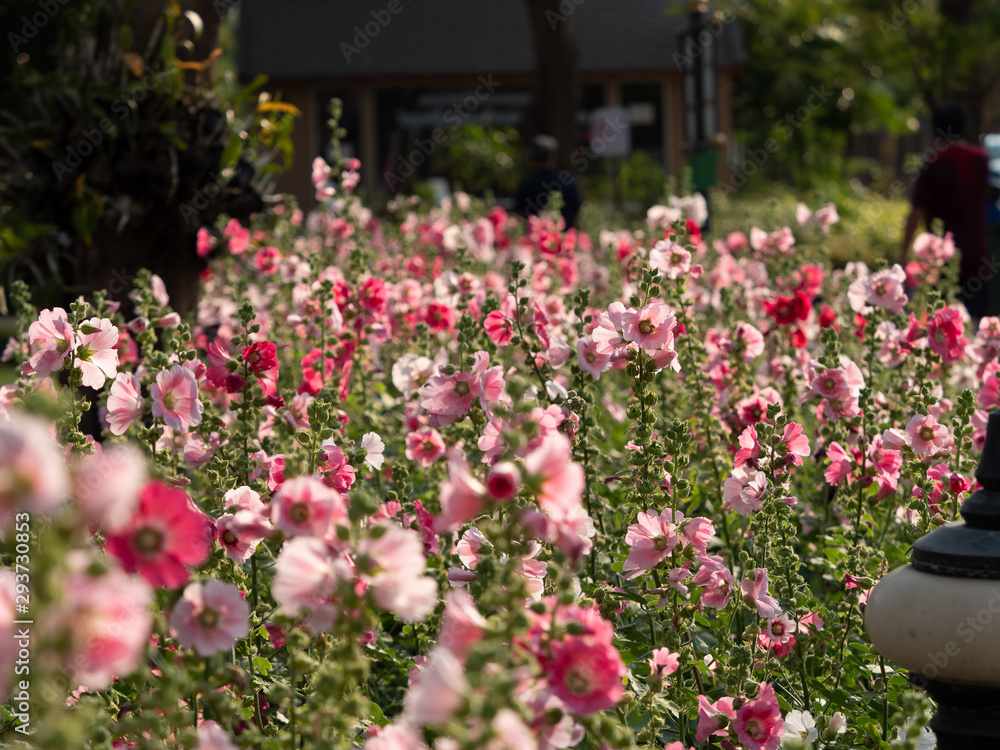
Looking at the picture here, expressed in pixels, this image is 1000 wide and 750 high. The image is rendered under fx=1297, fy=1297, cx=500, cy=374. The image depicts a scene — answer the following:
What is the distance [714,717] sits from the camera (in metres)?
1.97

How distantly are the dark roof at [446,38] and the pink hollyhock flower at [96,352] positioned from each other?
2387 centimetres

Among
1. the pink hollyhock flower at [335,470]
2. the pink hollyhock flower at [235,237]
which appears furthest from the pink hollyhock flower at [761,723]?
the pink hollyhock flower at [235,237]

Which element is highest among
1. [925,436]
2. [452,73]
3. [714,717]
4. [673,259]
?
[452,73]

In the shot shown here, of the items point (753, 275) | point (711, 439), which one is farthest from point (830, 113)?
point (711, 439)

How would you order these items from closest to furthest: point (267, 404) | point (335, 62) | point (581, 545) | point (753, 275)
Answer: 1. point (581, 545)
2. point (267, 404)
3. point (753, 275)
4. point (335, 62)

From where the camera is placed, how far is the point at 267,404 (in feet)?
8.48

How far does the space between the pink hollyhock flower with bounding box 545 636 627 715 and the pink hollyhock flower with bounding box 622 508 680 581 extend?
846 millimetres

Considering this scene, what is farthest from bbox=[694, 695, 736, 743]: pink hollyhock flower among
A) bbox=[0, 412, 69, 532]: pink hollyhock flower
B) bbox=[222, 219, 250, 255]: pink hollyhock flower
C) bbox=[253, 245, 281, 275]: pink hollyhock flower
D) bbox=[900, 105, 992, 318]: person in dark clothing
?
bbox=[900, 105, 992, 318]: person in dark clothing

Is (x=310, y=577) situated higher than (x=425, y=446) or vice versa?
(x=310, y=577)

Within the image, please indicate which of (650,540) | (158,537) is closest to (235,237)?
(650,540)

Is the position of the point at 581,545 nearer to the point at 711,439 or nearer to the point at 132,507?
the point at 132,507

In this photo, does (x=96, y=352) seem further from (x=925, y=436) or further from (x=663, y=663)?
(x=925, y=436)

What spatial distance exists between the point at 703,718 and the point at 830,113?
88.6 ft

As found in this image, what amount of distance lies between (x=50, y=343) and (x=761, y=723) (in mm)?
1252
